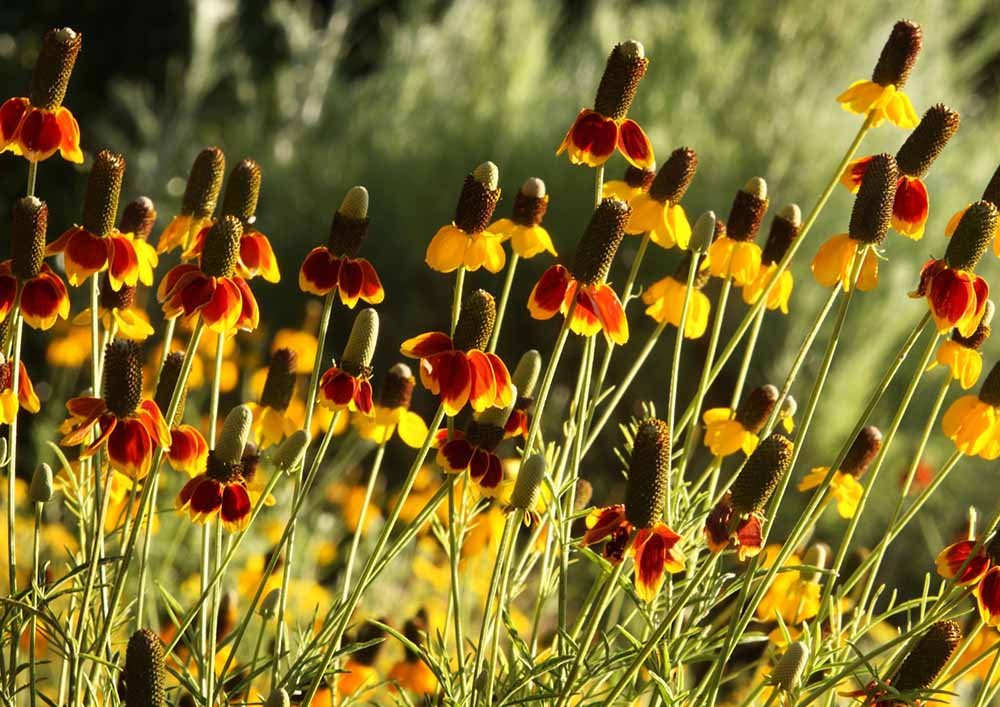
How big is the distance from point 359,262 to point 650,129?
4373 millimetres

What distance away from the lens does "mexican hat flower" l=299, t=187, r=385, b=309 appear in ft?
4.27

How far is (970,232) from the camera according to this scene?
1233mm

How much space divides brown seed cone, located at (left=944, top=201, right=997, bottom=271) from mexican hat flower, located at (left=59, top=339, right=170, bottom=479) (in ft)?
2.49

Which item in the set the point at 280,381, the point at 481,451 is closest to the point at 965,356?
the point at 481,451

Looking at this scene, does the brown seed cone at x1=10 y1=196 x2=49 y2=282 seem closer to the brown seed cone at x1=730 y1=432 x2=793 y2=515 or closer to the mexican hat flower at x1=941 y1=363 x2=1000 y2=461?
the brown seed cone at x1=730 y1=432 x2=793 y2=515

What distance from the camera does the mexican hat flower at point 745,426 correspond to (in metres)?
1.53

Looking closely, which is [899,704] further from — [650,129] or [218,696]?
[650,129]

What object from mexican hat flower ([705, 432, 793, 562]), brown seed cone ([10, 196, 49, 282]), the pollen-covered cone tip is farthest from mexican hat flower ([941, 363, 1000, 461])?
brown seed cone ([10, 196, 49, 282])

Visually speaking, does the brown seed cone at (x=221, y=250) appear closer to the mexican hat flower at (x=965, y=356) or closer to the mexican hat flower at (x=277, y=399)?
the mexican hat flower at (x=277, y=399)

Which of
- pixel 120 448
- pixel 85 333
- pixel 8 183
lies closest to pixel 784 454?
pixel 120 448

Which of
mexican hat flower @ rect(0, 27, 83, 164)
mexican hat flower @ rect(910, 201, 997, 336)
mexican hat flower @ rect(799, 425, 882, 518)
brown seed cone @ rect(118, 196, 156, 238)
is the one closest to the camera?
mexican hat flower @ rect(910, 201, 997, 336)

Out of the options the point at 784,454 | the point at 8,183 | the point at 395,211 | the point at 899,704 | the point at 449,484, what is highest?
the point at 784,454

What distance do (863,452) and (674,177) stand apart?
1.43ft

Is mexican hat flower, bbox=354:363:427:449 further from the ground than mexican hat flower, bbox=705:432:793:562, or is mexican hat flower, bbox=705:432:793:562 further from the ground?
mexican hat flower, bbox=705:432:793:562
